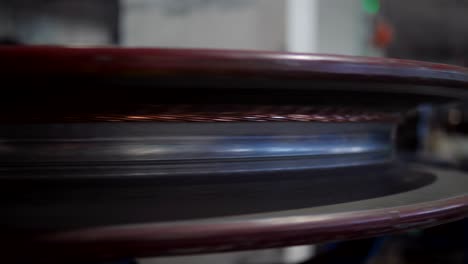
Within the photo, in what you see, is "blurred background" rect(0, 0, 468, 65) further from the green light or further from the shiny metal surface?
the green light

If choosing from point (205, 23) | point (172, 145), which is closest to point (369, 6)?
point (205, 23)

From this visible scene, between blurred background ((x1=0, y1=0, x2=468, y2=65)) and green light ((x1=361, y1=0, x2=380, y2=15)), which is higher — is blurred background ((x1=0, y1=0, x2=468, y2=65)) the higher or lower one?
the lower one

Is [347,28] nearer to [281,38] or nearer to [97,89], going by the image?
[281,38]

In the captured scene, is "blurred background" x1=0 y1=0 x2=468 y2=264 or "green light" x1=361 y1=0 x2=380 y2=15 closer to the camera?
"blurred background" x1=0 y1=0 x2=468 y2=264

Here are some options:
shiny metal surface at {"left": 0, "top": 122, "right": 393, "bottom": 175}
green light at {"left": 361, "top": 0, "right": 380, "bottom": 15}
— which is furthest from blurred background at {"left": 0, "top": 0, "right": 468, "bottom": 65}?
green light at {"left": 361, "top": 0, "right": 380, "bottom": 15}

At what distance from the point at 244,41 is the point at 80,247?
84 centimetres

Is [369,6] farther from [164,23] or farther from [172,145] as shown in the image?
[172,145]

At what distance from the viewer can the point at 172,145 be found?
26 centimetres

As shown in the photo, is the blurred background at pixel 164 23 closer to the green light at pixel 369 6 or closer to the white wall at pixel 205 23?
the white wall at pixel 205 23

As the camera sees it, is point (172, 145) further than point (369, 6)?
No

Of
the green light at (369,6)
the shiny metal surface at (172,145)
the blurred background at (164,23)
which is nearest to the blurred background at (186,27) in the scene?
the blurred background at (164,23)

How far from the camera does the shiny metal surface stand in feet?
0.81

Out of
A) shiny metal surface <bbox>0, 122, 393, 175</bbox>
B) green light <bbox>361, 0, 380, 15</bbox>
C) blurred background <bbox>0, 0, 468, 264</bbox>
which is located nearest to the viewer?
shiny metal surface <bbox>0, 122, 393, 175</bbox>

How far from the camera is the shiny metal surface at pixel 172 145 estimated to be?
0.81 feet
